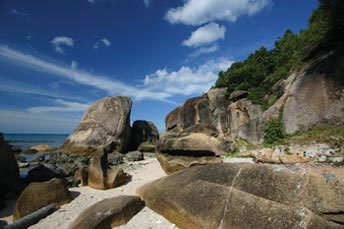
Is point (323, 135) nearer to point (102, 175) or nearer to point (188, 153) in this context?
point (188, 153)

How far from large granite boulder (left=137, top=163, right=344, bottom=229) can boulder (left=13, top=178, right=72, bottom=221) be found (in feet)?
9.51

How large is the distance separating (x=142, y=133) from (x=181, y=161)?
1451 cm

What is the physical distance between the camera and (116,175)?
6.39 m

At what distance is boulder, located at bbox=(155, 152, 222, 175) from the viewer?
268 inches

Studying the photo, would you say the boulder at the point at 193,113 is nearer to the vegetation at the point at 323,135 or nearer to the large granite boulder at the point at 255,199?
the vegetation at the point at 323,135

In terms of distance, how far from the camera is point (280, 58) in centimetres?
2220

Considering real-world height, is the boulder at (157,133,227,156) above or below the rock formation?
above

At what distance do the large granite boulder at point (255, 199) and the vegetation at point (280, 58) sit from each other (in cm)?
993

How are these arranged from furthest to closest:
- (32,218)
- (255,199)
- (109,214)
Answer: (32,218) → (109,214) → (255,199)

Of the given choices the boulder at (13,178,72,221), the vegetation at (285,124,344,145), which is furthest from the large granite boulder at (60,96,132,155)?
the vegetation at (285,124,344,145)

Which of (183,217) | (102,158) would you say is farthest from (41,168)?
(183,217)

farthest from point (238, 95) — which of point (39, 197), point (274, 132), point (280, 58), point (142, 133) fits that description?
point (39, 197)

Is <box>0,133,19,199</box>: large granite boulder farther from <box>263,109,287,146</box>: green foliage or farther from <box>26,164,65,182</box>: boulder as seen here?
<box>263,109,287,146</box>: green foliage

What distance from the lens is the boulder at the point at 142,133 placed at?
66.5 feet
